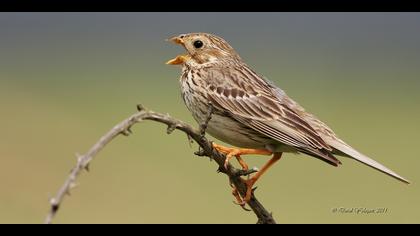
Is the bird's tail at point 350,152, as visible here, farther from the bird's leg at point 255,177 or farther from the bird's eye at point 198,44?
the bird's eye at point 198,44

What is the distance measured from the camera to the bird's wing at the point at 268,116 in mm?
5891

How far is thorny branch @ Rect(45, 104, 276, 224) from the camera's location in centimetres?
256

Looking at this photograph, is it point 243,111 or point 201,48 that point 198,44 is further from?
point 243,111

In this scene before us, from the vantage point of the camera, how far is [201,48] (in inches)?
278

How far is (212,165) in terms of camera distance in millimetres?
12836

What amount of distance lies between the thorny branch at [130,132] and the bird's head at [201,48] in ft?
9.23

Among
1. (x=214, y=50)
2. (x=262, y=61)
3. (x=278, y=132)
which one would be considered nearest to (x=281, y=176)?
(x=214, y=50)

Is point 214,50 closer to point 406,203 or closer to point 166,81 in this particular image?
point 406,203

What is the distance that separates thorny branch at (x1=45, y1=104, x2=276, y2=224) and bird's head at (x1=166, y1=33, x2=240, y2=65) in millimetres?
2814

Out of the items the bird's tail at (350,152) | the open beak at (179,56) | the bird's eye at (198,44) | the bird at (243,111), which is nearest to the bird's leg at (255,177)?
the bird at (243,111)

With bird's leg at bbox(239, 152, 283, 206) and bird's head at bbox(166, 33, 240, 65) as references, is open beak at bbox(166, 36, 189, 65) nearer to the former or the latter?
bird's head at bbox(166, 33, 240, 65)

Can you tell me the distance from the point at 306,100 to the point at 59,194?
1398cm

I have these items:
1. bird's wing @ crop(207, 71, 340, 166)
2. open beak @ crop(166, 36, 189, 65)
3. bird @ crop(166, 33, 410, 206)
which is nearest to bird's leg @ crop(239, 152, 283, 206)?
bird @ crop(166, 33, 410, 206)

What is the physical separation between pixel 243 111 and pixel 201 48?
36.0 inches
